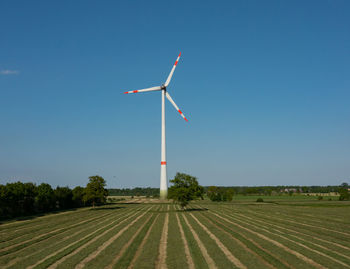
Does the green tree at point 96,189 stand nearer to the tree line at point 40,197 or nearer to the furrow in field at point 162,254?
the tree line at point 40,197

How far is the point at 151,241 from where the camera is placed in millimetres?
31547

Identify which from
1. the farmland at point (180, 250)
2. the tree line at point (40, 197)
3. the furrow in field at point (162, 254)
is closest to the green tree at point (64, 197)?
the tree line at point (40, 197)

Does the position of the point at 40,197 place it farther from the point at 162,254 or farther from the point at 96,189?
the point at 162,254

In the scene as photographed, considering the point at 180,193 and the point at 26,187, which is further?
the point at 26,187

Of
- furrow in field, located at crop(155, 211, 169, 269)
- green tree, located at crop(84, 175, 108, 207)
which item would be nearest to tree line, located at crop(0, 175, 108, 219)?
green tree, located at crop(84, 175, 108, 207)

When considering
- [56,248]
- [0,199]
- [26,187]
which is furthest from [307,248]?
[26,187]

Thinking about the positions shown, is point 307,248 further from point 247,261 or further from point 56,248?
point 56,248

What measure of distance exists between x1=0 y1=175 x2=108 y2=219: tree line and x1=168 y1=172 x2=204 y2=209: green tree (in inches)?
1238

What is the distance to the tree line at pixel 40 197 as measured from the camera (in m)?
75.3

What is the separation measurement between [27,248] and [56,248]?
3.62 meters

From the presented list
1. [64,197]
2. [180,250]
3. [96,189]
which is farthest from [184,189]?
[64,197]

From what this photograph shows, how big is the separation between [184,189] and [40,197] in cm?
4624

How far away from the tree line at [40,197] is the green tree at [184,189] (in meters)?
31.5

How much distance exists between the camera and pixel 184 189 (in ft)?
252
